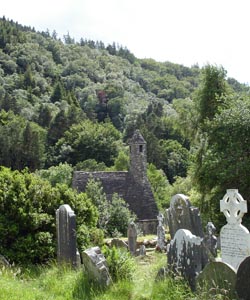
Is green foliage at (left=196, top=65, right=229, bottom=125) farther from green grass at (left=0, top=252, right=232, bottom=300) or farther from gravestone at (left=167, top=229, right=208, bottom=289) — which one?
gravestone at (left=167, top=229, right=208, bottom=289)

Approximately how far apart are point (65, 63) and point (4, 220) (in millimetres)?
144547

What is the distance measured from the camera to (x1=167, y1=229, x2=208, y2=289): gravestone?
22.3 ft

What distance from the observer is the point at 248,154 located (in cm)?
2050

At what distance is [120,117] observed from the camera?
103438 millimetres

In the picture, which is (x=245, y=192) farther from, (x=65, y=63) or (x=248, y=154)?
(x=65, y=63)

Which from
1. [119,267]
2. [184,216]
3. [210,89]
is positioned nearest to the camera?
[119,267]

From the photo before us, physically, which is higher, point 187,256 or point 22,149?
point 22,149

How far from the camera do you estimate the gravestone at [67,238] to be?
9992 mm

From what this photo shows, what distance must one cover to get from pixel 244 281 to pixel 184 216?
393 cm

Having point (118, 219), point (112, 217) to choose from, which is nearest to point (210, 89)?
point (118, 219)

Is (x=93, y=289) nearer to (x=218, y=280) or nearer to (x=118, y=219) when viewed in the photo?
(x=218, y=280)

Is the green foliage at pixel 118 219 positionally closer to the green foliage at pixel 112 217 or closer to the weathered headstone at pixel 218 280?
the green foliage at pixel 112 217

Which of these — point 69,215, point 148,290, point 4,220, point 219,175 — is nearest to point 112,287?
point 148,290

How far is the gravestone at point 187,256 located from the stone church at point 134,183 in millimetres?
25404
